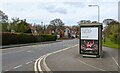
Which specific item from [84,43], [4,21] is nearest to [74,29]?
[4,21]

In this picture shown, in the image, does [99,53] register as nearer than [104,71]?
No

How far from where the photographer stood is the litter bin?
70.8ft

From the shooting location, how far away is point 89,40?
21906mm

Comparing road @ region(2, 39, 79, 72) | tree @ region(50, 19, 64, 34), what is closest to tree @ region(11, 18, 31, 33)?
tree @ region(50, 19, 64, 34)

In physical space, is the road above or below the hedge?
below

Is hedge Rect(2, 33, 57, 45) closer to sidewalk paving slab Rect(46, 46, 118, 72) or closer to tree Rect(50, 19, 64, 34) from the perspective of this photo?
sidewalk paving slab Rect(46, 46, 118, 72)

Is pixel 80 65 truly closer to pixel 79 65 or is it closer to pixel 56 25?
pixel 79 65

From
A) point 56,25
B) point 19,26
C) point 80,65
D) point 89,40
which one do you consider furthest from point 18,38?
point 56,25

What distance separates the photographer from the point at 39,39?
217 ft

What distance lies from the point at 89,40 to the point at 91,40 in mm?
161

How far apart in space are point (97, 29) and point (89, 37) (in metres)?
0.97

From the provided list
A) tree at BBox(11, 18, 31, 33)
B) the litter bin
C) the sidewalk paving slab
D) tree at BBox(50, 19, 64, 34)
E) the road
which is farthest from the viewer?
tree at BBox(50, 19, 64, 34)

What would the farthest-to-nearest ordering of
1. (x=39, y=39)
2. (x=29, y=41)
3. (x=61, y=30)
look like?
(x=61, y=30)
(x=39, y=39)
(x=29, y=41)

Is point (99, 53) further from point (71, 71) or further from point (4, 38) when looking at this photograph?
point (4, 38)
